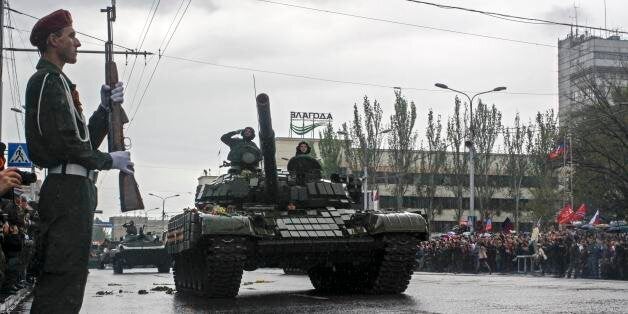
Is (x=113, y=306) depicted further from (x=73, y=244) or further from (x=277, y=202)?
(x=73, y=244)

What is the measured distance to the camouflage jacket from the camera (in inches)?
200

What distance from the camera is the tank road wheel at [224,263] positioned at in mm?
13914

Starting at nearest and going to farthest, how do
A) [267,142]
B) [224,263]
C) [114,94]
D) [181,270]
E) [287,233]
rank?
[114,94], [224,263], [287,233], [267,142], [181,270]

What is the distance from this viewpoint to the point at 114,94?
5484mm

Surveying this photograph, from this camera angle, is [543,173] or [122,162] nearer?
[122,162]

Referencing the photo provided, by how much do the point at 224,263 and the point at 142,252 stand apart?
20.2 meters

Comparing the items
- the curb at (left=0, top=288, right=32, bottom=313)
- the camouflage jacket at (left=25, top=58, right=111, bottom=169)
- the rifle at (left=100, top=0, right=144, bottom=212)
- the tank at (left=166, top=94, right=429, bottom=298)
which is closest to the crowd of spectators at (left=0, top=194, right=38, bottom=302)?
the curb at (left=0, top=288, right=32, bottom=313)

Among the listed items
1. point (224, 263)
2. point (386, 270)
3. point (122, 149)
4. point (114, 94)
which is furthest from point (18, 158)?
point (114, 94)

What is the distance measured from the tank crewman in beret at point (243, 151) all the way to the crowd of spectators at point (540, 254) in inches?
440

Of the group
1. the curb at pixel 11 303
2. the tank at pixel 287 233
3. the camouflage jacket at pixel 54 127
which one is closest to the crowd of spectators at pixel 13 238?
the curb at pixel 11 303

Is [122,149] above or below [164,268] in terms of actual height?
above

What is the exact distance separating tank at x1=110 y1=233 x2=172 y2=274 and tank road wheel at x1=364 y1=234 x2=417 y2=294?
19.1 m

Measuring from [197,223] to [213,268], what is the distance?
2.37 ft

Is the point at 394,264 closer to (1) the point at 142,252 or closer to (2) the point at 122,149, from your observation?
(2) the point at 122,149
